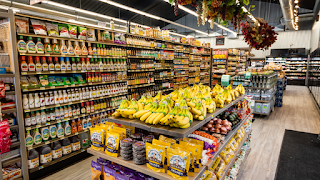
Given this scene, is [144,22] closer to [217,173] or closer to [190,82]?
[190,82]

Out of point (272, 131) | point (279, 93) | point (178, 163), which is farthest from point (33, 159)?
point (279, 93)

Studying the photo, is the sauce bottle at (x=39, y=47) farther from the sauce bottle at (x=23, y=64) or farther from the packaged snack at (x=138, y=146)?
the packaged snack at (x=138, y=146)

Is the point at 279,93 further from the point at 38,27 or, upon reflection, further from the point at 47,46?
the point at 38,27

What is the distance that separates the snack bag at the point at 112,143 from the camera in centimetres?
186

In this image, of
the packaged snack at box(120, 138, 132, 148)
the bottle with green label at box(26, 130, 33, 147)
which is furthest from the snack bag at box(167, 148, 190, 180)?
the bottle with green label at box(26, 130, 33, 147)

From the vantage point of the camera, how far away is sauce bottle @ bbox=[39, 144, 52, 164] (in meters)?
3.16

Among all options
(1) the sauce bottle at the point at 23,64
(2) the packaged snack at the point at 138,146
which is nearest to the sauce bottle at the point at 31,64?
(1) the sauce bottle at the point at 23,64

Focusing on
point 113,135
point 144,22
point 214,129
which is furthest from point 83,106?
point 144,22

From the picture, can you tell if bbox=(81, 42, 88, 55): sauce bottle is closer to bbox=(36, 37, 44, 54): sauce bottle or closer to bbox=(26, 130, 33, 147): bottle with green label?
bbox=(36, 37, 44, 54): sauce bottle

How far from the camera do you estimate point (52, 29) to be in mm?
3201

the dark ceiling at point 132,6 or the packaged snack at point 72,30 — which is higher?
the dark ceiling at point 132,6

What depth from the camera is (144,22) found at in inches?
725

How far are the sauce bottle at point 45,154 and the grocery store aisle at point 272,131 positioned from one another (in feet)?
10.9

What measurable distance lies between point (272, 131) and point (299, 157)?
57.8 inches
